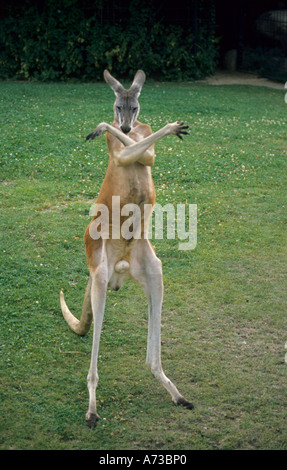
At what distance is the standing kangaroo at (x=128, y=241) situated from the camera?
4262 mm

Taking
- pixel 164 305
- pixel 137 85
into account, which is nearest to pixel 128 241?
pixel 137 85

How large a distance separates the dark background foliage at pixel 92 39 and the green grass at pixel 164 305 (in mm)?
5590

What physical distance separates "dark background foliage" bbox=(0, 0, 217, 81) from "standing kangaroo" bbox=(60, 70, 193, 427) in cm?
1245

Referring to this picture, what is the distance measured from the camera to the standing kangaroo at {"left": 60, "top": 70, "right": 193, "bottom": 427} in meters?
4.26

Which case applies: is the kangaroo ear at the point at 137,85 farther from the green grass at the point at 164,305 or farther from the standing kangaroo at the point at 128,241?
the green grass at the point at 164,305

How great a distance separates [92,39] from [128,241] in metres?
13.0

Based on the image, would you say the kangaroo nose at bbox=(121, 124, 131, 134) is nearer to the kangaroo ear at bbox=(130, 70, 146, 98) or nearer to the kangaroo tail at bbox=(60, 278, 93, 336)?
the kangaroo ear at bbox=(130, 70, 146, 98)

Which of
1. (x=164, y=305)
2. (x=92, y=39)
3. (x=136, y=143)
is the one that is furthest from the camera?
(x=92, y=39)

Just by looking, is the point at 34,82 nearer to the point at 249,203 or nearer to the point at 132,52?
the point at 132,52

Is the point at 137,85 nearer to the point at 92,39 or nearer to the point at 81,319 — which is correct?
the point at 81,319

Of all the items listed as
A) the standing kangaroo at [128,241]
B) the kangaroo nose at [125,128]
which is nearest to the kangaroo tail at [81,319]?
the standing kangaroo at [128,241]

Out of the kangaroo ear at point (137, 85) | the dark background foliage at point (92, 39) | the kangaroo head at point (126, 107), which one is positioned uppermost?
the dark background foliage at point (92, 39)

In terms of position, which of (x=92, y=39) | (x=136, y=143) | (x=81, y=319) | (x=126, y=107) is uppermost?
(x=92, y=39)

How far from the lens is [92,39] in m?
16.2
